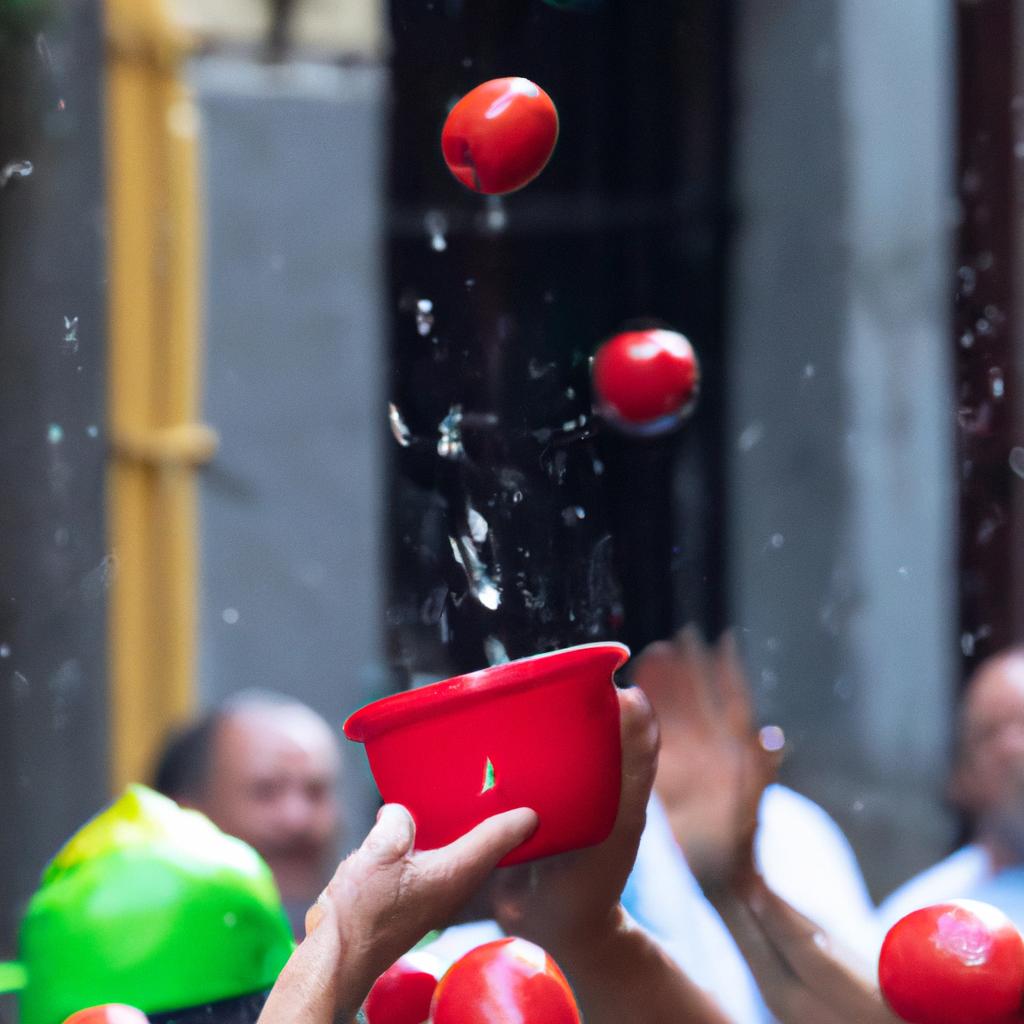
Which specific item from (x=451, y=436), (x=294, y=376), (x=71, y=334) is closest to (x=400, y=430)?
(x=451, y=436)

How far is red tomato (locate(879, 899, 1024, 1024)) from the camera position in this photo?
87 cm

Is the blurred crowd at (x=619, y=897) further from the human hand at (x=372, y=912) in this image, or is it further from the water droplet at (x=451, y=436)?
the water droplet at (x=451, y=436)

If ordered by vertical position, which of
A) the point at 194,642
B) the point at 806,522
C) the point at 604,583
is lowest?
the point at 194,642

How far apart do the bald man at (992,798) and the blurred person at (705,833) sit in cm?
28

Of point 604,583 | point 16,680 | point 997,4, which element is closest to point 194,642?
point 16,680

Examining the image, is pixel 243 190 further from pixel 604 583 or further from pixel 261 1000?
pixel 261 1000

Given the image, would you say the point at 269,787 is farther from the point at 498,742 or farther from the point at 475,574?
the point at 498,742

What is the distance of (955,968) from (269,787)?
1056mm

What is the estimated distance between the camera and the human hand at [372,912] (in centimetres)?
69

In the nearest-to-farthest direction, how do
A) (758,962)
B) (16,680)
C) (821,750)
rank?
(758,962) → (16,680) → (821,750)

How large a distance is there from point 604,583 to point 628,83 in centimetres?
122

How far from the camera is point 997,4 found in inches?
82.9

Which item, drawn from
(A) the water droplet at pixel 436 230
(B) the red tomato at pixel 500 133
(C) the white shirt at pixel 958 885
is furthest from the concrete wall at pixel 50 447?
(B) the red tomato at pixel 500 133

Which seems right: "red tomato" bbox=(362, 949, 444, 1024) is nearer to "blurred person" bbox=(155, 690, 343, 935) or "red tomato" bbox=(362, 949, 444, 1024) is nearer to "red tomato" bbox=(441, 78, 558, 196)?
"red tomato" bbox=(441, 78, 558, 196)
